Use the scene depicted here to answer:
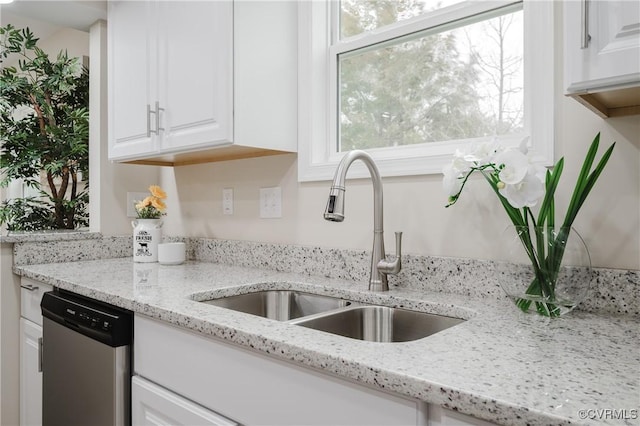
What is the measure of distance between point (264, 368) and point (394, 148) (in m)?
0.94

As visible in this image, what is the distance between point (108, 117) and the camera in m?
2.17

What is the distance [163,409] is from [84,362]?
43 cm

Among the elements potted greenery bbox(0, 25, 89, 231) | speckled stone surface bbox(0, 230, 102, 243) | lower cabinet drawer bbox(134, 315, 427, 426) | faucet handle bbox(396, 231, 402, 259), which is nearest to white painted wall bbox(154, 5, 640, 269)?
faucet handle bbox(396, 231, 402, 259)

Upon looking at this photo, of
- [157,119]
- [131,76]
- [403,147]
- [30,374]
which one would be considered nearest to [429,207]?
[403,147]

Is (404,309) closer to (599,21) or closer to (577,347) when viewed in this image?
(577,347)

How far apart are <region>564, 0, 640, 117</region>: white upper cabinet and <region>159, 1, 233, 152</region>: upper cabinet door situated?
109 centimetres

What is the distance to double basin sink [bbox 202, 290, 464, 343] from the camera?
1170mm

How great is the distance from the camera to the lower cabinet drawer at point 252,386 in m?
0.75

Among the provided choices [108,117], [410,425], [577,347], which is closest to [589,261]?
[577,347]

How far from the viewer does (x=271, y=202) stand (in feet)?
6.10

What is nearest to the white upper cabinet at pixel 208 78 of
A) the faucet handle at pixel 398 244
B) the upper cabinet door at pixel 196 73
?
the upper cabinet door at pixel 196 73

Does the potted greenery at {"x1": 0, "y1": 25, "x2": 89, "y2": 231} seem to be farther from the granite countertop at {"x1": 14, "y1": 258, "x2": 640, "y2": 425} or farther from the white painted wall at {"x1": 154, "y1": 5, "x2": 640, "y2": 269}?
the granite countertop at {"x1": 14, "y1": 258, "x2": 640, "y2": 425}

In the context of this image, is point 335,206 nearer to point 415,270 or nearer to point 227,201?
point 415,270

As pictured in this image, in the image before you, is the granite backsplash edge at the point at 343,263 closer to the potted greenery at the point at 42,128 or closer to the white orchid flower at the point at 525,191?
the white orchid flower at the point at 525,191
